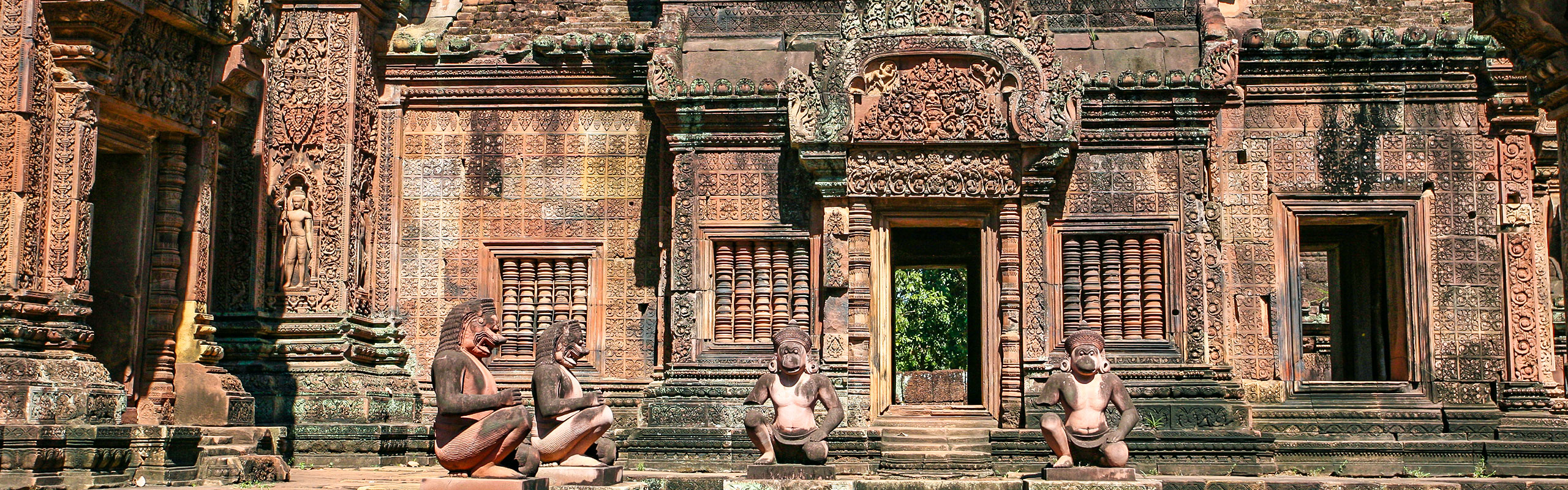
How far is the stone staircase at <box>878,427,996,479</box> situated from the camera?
16281mm

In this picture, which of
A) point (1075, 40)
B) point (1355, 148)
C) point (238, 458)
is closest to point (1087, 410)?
point (1075, 40)

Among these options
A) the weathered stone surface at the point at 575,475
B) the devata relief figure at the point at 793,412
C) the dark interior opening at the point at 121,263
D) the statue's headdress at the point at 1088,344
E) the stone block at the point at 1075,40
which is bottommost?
the weathered stone surface at the point at 575,475

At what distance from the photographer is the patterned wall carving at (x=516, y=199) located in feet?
60.6

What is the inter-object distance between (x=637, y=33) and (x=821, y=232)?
3.51 metres

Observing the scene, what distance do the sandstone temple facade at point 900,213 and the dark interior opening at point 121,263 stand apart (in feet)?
5.51

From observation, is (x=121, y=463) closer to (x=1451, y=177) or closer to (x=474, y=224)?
(x=474, y=224)

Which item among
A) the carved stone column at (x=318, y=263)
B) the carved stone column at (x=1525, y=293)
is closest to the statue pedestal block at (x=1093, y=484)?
the carved stone column at (x=1525, y=293)

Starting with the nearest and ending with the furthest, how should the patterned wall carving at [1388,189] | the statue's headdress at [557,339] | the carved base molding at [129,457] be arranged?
the statue's headdress at [557,339]
the carved base molding at [129,457]
the patterned wall carving at [1388,189]

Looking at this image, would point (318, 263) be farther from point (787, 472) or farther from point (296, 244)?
point (787, 472)

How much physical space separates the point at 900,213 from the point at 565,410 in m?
7.00

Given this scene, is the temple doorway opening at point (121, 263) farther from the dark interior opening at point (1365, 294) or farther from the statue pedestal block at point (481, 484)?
the dark interior opening at point (1365, 294)

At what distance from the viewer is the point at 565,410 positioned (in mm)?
11086

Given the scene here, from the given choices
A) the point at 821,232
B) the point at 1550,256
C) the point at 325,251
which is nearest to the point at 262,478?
the point at 325,251

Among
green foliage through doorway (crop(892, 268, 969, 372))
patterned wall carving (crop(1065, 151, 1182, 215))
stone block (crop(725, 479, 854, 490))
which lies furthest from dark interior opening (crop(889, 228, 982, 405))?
green foliage through doorway (crop(892, 268, 969, 372))
